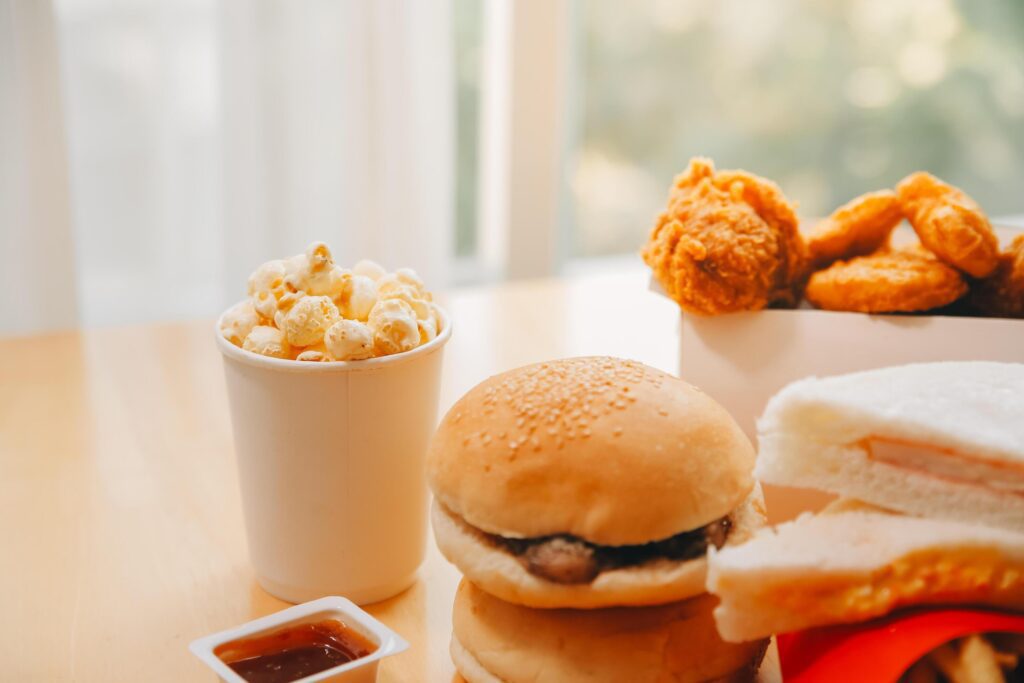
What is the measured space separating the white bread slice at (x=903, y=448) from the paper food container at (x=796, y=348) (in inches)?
10.2

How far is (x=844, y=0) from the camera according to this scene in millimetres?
3670

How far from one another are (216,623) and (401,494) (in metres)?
0.22

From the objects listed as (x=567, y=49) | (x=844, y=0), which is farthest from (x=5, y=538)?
(x=844, y=0)

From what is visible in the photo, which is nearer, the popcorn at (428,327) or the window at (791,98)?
the popcorn at (428,327)

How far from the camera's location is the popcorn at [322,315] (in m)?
0.98

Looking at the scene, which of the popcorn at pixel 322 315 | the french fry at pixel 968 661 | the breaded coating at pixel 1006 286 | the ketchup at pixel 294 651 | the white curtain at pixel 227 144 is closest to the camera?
the french fry at pixel 968 661

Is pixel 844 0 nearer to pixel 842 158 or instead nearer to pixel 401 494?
pixel 842 158

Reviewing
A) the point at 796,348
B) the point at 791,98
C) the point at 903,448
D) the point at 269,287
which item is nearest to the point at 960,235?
the point at 796,348

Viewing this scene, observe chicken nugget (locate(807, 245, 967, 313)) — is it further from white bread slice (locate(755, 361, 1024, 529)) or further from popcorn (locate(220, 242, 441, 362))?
popcorn (locate(220, 242, 441, 362))

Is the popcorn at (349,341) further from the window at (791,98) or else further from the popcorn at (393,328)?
the window at (791,98)

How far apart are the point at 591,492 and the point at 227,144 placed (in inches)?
92.9

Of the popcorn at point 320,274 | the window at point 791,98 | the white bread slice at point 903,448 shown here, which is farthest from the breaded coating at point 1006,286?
the window at point 791,98

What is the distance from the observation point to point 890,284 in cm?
117

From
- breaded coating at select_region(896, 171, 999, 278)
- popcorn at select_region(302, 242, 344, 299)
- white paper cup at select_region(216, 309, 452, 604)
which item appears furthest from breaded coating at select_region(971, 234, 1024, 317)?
popcorn at select_region(302, 242, 344, 299)
